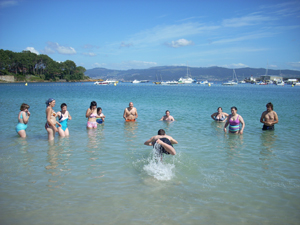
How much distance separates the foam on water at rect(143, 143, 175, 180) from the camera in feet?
20.0

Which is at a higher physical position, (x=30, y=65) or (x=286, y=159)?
(x=30, y=65)

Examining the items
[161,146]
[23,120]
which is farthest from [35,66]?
[161,146]

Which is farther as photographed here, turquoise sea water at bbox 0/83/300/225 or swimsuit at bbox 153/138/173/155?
swimsuit at bbox 153/138/173/155

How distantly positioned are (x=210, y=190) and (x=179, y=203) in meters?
1.01

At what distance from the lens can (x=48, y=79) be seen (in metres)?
127

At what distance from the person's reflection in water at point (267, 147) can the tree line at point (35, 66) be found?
4405 inches

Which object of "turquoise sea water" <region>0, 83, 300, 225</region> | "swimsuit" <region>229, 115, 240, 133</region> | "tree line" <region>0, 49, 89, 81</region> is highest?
"tree line" <region>0, 49, 89, 81</region>

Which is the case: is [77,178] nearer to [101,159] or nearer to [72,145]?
[101,159]

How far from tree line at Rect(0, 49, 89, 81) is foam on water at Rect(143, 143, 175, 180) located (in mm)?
111910

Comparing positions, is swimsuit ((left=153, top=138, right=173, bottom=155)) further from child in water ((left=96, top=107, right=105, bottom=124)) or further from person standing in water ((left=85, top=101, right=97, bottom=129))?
child in water ((left=96, top=107, right=105, bottom=124))

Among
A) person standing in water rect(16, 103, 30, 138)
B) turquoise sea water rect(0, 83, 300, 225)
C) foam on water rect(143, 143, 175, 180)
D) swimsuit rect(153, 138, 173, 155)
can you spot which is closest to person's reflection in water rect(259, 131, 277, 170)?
turquoise sea water rect(0, 83, 300, 225)

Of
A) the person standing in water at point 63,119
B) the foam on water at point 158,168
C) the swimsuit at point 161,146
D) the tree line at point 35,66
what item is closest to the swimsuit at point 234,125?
the foam on water at point 158,168

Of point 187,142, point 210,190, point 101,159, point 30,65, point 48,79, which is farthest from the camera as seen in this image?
point 48,79

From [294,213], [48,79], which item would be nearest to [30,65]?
[48,79]
